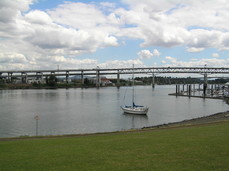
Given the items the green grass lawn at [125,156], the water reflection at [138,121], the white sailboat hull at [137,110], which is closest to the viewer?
the green grass lawn at [125,156]

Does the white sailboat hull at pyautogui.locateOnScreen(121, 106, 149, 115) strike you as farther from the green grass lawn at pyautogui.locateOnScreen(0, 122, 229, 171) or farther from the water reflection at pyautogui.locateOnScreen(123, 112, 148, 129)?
the green grass lawn at pyautogui.locateOnScreen(0, 122, 229, 171)

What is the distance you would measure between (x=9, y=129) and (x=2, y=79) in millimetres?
173217

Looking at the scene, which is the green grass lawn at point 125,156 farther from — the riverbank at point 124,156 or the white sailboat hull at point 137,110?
the white sailboat hull at point 137,110

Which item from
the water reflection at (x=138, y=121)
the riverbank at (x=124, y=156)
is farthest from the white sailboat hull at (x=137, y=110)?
the riverbank at (x=124, y=156)

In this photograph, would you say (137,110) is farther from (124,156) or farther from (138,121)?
(124,156)

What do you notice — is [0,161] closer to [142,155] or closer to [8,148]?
[8,148]

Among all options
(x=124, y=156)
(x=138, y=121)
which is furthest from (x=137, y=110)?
(x=124, y=156)

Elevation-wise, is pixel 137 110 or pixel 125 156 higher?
pixel 125 156

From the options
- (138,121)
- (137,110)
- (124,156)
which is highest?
(124,156)

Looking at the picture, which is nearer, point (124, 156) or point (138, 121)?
point (124, 156)

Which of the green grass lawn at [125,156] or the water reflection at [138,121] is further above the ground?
the green grass lawn at [125,156]

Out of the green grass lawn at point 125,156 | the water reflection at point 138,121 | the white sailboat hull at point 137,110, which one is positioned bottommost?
the water reflection at point 138,121

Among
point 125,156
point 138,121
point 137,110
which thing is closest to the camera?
point 125,156

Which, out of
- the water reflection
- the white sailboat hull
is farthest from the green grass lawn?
the white sailboat hull
